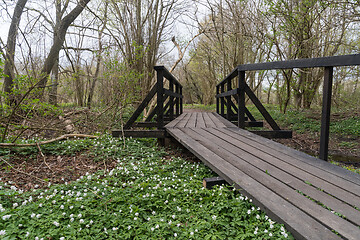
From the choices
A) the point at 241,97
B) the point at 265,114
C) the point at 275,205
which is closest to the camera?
the point at 275,205

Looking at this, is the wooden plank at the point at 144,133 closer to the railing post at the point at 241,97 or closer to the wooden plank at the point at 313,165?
the railing post at the point at 241,97

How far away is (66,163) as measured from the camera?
12.5ft

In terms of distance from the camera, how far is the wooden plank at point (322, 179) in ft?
5.80

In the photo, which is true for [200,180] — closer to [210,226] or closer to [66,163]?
[210,226]

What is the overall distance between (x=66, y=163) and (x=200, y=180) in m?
2.49

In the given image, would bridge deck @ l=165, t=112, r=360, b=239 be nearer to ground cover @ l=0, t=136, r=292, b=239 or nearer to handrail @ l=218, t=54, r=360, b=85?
ground cover @ l=0, t=136, r=292, b=239

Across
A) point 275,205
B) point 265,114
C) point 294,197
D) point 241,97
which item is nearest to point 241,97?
point 241,97

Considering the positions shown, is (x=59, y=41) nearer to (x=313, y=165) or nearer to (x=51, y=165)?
(x=51, y=165)

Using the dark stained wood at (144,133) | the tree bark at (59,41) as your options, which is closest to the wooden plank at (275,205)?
the dark stained wood at (144,133)

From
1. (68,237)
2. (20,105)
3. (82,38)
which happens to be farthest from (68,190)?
(82,38)

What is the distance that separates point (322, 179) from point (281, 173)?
0.36m

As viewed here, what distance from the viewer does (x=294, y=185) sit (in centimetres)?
199

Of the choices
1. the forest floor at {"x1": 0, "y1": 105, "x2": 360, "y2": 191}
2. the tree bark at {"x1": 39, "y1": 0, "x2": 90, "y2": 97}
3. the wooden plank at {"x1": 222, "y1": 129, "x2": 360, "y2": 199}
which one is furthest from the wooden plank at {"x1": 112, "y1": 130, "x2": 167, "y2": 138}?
the tree bark at {"x1": 39, "y1": 0, "x2": 90, "y2": 97}

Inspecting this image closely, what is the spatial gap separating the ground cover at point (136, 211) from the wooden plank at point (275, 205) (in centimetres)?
8
